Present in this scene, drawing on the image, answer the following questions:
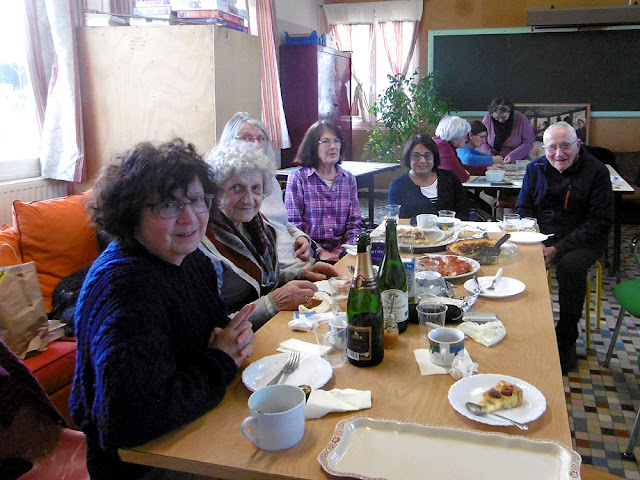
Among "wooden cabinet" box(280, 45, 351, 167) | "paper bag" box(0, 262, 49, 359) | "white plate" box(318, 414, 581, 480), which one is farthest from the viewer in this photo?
"wooden cabinet" box(280, 45, 351, 167)

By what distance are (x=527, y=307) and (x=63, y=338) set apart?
1.83m

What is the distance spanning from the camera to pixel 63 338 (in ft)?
7.50

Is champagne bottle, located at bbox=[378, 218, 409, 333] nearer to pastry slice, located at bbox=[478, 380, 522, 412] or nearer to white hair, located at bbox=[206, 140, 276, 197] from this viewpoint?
pastry slice, located at bbox=[478, 380, 522, 412]

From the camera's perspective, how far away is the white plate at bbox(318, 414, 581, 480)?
2.97 feet

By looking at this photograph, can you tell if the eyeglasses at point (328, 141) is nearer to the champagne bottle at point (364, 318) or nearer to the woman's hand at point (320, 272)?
the woman's hand at point (320, 272)

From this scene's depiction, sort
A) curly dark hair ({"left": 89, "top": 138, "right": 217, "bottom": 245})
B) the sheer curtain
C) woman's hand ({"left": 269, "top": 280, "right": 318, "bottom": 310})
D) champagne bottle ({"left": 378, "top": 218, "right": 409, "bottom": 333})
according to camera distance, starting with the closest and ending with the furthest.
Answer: curly dark hair ({"left": 89, "top": 138, "right": 217, "bottom": 245}), champagne bottle ({"left": 378, "top": 218, "right": 409, "bottom": 333}), woman's hand ({"left": 269, "top": 280, "right": 318, "bottom": 310}), the sheer curtain

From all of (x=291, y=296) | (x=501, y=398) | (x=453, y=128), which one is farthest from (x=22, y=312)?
(x=453, y=128)

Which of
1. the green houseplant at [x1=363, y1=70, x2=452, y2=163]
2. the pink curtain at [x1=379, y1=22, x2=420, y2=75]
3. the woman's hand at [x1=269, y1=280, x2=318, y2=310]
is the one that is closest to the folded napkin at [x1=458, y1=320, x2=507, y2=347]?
the woman's hand at [x1=269, y1=280, x2=318, y2=310]

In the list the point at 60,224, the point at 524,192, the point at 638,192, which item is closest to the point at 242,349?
the point at 60,224

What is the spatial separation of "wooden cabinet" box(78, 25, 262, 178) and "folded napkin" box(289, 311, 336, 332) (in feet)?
6.37

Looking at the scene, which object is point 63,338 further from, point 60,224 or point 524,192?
point 524,192

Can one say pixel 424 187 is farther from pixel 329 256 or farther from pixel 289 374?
pixel 289 374

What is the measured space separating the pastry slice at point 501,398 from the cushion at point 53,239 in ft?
6.43

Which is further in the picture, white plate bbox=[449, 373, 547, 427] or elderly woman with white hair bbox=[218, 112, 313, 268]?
elderly woman with white hair bbox=[218, 112, 313, 268]
